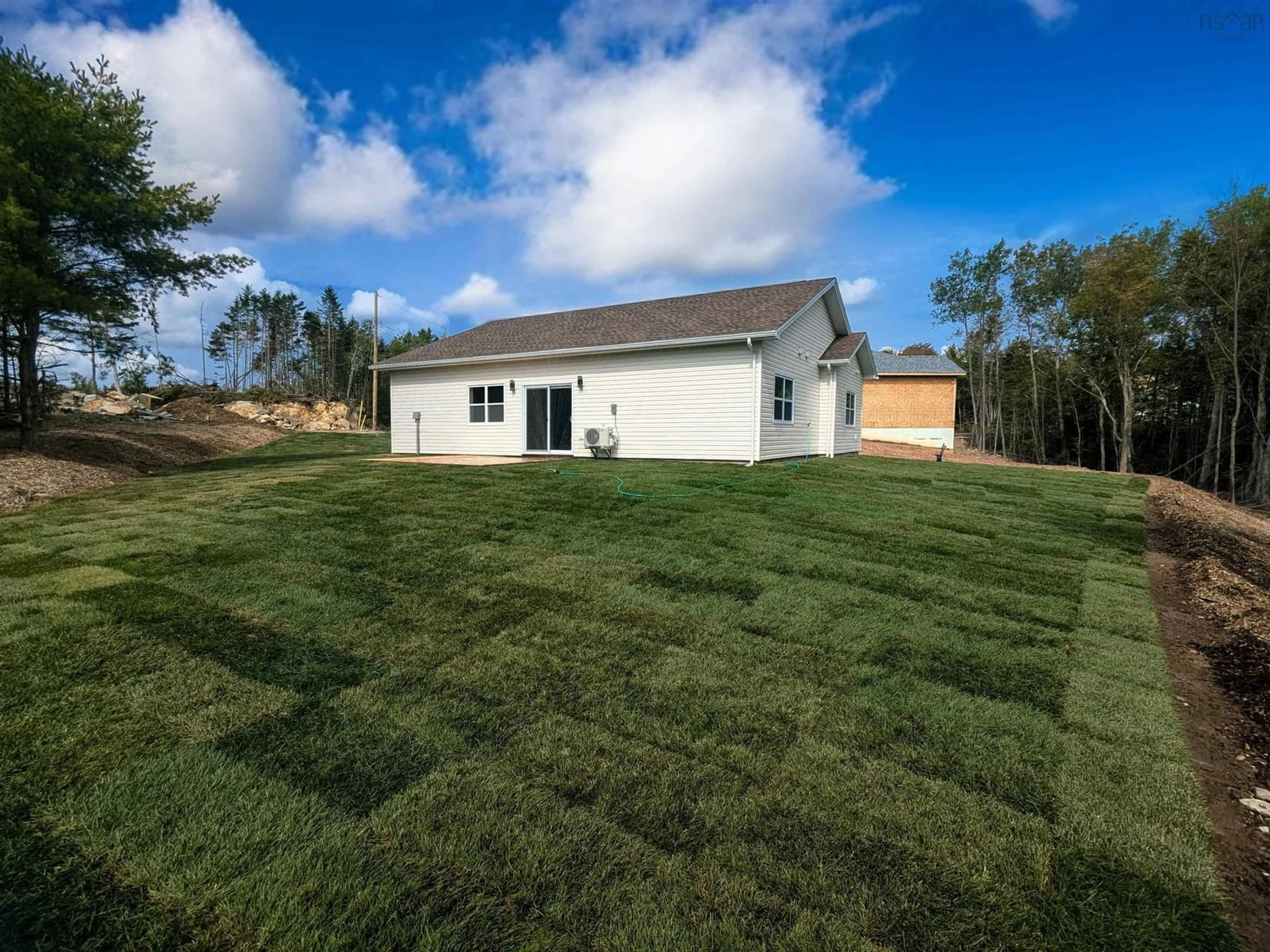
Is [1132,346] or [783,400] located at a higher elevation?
[1132,346]

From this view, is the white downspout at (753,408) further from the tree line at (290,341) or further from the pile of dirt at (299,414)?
the tree line at (290,341)

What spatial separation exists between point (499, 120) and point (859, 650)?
12474mm

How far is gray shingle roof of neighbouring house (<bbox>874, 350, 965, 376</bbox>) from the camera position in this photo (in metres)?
25.5

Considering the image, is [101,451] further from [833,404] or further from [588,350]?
[833,404]

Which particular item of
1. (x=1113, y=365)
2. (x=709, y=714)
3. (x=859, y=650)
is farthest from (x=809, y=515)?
(x=1113, y=365)

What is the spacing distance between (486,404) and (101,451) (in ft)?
27.3

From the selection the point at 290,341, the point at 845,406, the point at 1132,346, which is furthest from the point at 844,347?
the point at 290,341

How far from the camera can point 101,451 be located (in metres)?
12.3

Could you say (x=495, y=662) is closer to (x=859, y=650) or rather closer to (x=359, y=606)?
(x=359, y=606)

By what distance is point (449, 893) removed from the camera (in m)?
1.62

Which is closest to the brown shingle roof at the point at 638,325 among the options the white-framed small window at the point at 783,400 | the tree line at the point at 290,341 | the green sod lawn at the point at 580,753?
the white-framed small window at the point at 783,400

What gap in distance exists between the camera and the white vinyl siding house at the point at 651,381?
1157cm

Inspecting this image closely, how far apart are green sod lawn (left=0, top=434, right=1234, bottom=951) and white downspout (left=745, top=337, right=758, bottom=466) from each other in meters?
6.27

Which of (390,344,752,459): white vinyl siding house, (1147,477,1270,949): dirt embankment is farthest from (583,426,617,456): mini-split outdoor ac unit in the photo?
(1147,477,1270,949): dirt embankment
